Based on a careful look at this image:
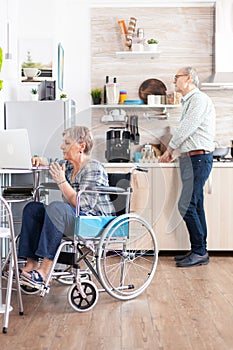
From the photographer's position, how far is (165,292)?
384 centimetres

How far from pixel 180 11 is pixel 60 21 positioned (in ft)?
3.37

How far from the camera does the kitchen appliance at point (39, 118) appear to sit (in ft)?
15.4

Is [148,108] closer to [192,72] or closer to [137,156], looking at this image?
[137,156]

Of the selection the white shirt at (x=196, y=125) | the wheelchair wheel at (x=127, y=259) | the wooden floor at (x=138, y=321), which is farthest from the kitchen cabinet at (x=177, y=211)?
the wooden floor at (x=138, y=321)

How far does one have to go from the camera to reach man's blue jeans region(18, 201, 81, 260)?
11.2ft

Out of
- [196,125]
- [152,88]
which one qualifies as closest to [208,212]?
[196,125]

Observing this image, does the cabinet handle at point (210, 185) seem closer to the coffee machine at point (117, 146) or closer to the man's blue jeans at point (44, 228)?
the coffee machine at point (117, 146)

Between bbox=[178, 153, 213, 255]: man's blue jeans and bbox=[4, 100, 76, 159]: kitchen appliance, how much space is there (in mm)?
946

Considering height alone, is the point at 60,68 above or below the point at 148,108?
above

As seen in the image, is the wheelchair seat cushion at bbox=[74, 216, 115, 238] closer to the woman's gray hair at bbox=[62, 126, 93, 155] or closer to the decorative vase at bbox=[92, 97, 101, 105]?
the woman's gray hair at bbox=[62, 126, 93, 155]

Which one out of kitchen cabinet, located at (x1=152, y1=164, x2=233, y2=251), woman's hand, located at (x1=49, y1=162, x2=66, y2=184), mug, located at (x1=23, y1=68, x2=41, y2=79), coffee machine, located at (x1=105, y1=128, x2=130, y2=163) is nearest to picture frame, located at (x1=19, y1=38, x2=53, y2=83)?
mug, located at (x1=23, y1=68, x2=41, y2=79)

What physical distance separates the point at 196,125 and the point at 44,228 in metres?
1.70

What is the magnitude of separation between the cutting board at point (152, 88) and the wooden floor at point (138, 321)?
6.71 feet

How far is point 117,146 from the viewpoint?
5.39m
